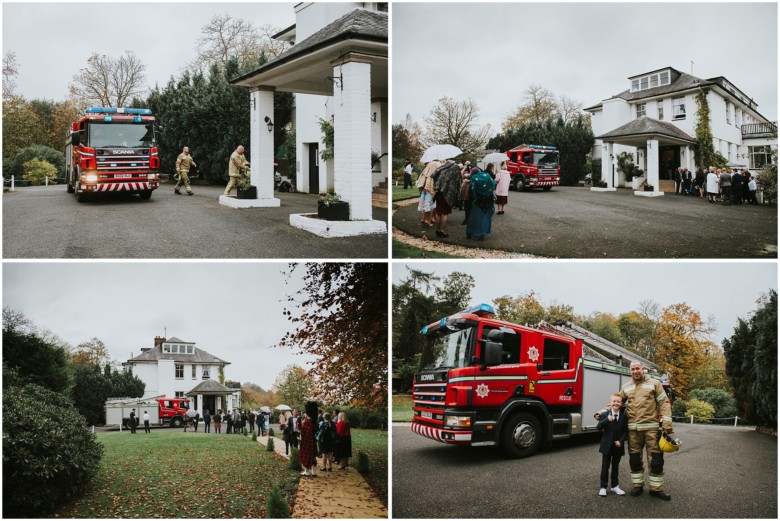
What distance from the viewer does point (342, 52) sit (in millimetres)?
8289

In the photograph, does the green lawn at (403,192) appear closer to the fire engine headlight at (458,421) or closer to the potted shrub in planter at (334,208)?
the potted shrub in planter at (334,208)

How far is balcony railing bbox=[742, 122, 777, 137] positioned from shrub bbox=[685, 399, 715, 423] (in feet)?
11.8

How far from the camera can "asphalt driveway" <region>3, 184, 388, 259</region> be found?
6926mm

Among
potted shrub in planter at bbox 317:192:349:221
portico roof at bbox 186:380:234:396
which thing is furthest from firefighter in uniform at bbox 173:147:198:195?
potted shrub in planter at bbox 317:192:349:221

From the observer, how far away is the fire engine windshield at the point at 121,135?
10.1 m

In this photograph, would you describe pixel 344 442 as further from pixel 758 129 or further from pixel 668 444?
pixel 758 129

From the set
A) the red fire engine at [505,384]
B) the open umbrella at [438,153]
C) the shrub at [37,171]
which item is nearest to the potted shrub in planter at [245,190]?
the shrub at [37,171]

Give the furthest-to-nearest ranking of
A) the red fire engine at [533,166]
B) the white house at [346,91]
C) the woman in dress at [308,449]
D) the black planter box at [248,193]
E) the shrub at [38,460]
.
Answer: the black planter box at [248,193], the red fire engine at [533,166], the white house at [346,91], the woman in dress at [308,449], the shrub at [38,460]

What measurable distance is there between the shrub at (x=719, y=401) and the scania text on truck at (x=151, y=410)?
26.1 ft

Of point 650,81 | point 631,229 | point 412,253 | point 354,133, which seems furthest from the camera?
point 354,133

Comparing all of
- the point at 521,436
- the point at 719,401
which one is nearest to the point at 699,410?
the point at 719,401

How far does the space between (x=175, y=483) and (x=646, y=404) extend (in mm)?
5634

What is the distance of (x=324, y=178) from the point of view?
53.8ft

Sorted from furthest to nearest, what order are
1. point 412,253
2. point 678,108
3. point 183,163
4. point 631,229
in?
point 183,163, point 678,108, point 631,229, point 412,253
